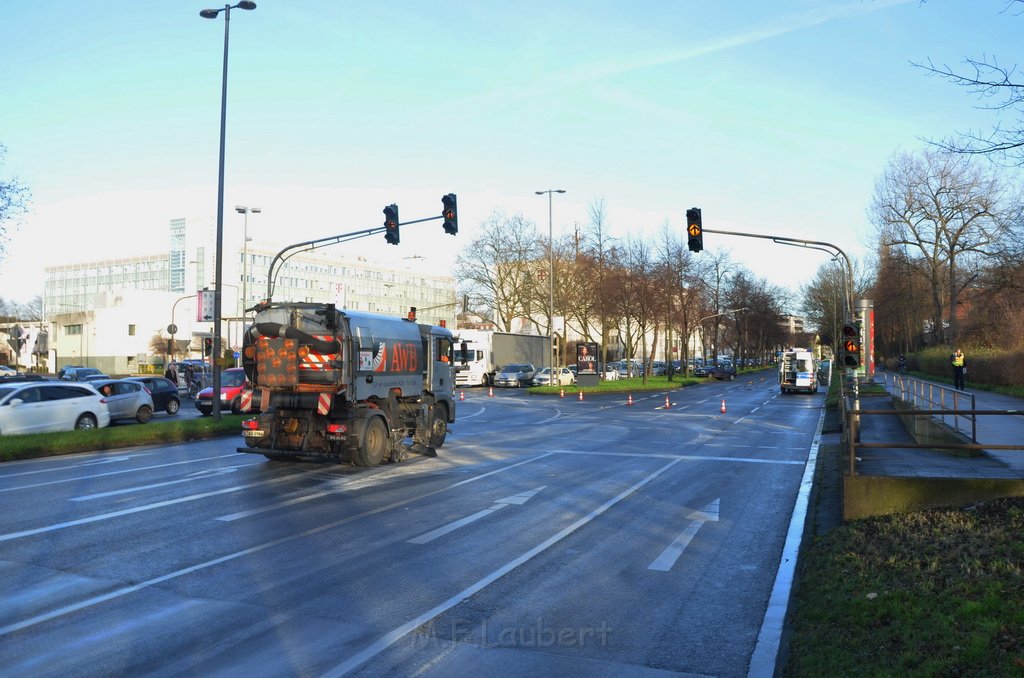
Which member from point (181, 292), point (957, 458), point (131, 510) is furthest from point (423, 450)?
point (181, 292)

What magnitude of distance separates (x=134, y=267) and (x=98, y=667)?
128 m

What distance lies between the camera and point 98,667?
547 centimetres

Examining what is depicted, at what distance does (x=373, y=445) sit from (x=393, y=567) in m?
8.00

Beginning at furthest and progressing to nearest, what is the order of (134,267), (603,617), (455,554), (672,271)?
(134,267) → (672,271) → (455,554) → (603,617)

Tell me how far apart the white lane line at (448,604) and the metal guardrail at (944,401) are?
5.27m

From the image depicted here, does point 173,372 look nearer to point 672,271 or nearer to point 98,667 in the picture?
point 672,271

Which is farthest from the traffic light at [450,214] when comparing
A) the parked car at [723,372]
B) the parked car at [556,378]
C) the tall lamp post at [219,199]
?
the parked car at [723,372]

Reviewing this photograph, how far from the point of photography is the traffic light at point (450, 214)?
965 inches

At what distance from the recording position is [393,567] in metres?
8.34

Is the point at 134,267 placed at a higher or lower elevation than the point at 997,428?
higher

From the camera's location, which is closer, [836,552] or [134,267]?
[836,552]

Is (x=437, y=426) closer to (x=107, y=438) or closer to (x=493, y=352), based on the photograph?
(x=107, y=438)

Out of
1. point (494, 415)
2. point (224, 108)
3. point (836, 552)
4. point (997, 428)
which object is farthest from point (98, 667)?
point (494, 415)

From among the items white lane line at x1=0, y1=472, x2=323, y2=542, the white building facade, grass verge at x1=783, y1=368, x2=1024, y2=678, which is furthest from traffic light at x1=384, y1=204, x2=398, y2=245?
the white building facade
